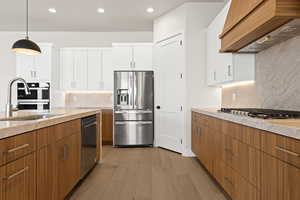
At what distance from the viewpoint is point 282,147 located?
121 cm

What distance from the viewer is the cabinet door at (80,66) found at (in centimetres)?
577

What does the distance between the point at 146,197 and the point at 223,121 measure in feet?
3.92

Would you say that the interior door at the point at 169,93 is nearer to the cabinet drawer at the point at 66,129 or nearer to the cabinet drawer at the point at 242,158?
the cabinet drawer at the point at 242,158

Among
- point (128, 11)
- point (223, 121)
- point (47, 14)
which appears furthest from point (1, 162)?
point (47, 14)

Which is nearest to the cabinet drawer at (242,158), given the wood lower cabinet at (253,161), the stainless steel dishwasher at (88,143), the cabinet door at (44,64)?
the wood lower cabinet at (253,161)

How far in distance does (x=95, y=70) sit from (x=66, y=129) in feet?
12.5

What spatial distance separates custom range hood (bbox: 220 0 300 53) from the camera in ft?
5.16

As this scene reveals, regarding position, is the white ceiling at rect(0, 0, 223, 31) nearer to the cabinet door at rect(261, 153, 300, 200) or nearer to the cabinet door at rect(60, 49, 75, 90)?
the cabinet door at rect(60, 49, 75, 90)

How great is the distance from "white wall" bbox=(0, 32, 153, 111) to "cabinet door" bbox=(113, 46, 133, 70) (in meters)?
0.93

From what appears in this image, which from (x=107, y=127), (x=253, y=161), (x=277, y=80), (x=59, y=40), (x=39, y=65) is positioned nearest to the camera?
(x=253, y=161)

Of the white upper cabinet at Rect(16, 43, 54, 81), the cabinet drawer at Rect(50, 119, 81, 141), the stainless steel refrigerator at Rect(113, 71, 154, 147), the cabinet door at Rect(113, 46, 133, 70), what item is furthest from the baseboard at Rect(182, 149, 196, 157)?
the white upper cabinet at Rect(16, 43, 54, 81)

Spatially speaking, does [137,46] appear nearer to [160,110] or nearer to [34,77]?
[160,110]

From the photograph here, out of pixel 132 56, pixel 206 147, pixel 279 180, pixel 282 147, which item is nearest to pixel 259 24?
pixel 282 147

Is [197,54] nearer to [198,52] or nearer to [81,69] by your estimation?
[198,52]
